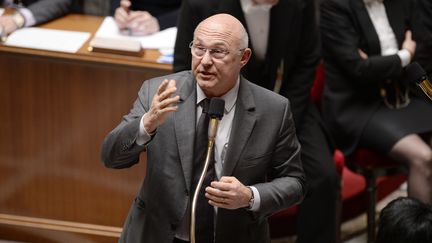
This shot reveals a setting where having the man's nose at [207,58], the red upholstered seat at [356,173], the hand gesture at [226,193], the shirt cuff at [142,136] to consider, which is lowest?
the red upholstered seat at [356,173]

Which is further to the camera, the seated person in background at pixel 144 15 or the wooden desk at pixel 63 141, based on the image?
the seated person in background at pixel 144 15

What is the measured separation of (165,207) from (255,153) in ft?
1.07

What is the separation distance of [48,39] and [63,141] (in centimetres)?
47

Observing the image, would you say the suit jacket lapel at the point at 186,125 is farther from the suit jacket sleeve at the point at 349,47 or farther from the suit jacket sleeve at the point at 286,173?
the suit jacket sleeve at the point at 349,47

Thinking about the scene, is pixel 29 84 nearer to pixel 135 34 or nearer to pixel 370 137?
pixel 135 34

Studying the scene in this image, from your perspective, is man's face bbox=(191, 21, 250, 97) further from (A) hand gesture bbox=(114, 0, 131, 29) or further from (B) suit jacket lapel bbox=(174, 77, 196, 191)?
(A) hand gesture bbox=(114, 0, 131, 29)

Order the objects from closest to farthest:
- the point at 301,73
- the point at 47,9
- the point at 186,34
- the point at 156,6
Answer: the point at 186,34
the point at 301,73
the point at 47,9
the point at 156,6

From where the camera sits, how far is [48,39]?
3.96m

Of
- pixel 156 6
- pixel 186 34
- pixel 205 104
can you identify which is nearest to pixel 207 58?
pixel 205 104

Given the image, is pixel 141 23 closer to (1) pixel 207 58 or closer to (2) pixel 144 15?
(2) pixel 144 15

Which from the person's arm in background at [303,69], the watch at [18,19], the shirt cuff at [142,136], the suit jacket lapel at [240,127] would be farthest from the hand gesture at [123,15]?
the shirt cuff at [142,136]

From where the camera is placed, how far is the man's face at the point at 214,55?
8.32ft

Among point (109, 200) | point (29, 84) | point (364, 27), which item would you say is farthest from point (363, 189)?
point (29, 84)

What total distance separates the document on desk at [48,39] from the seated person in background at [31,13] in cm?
4
